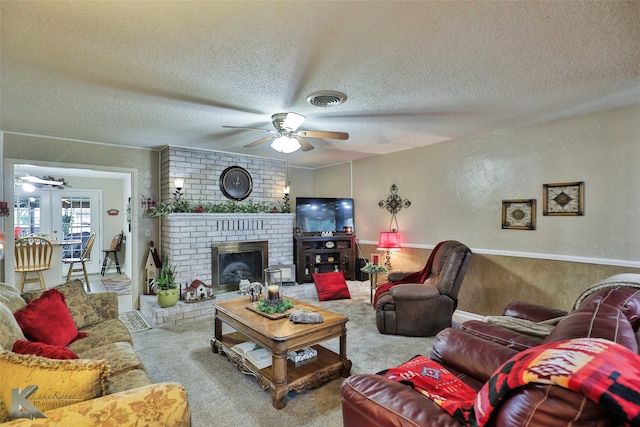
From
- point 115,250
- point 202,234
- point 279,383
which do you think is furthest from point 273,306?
point 115,250

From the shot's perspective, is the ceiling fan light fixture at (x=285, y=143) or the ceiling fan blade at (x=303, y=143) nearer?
the ceiling fan light fixture at (x=285, y=143)

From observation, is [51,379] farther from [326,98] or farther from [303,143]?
[303,143]

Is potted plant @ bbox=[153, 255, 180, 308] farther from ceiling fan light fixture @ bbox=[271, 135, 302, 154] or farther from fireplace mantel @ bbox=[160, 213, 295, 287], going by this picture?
ceiling fan light fixture @ bbox=[271, 135, 302, 154]

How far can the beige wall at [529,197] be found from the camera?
300cm

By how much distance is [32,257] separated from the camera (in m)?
4.54

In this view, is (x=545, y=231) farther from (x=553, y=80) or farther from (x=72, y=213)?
(x=72, y=213)

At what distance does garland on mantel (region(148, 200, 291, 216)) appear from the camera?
4.52 metres

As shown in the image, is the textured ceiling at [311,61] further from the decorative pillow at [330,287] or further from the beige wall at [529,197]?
the decorative pillow at [330,287]

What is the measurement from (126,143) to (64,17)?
3.10 meters

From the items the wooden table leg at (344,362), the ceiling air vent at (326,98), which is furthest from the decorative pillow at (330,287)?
the ceiling air vent at (326,98)

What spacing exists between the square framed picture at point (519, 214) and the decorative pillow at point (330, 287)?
8.07 feet

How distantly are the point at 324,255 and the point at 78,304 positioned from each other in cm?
379

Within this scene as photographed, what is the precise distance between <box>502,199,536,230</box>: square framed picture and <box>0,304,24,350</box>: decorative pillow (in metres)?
4.52

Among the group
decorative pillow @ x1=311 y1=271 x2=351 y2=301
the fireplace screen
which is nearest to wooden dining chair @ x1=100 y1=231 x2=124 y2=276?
the fireplace screen
